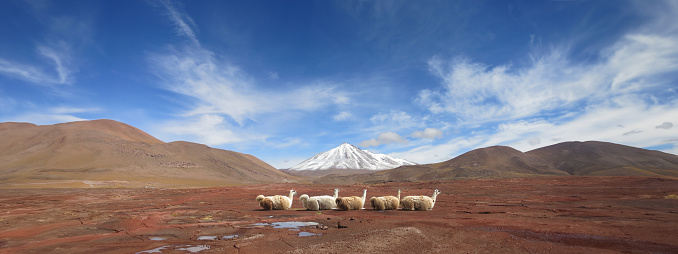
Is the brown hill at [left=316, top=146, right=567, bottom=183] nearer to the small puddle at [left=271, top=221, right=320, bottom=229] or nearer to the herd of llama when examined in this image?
the herd of llama

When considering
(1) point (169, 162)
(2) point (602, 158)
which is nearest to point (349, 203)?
(1) point (169, 162)

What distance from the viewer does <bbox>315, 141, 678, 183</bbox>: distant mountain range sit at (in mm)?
92375

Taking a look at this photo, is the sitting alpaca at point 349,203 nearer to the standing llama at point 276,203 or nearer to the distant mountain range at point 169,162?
the standing llama at point 276,203

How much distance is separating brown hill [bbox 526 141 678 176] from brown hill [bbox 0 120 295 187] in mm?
105154

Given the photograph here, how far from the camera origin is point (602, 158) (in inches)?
4311

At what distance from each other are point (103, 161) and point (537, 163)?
125 meters

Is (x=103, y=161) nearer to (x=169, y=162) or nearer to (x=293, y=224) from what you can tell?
(x=169, y=162)

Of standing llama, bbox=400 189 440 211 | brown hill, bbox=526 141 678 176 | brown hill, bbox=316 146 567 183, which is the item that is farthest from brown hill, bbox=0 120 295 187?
brown hill, bbox=526 141 678 176

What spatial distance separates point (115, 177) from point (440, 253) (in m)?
76.1

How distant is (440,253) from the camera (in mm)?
6930

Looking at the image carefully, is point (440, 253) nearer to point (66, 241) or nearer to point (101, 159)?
point (66, 241)

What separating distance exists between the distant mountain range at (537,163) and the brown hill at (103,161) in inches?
1471

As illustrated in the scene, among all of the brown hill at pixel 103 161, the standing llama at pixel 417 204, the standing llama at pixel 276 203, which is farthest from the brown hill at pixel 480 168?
the standing llama at pixel 276 203

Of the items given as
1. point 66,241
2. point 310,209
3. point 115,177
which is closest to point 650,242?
point 310,209
